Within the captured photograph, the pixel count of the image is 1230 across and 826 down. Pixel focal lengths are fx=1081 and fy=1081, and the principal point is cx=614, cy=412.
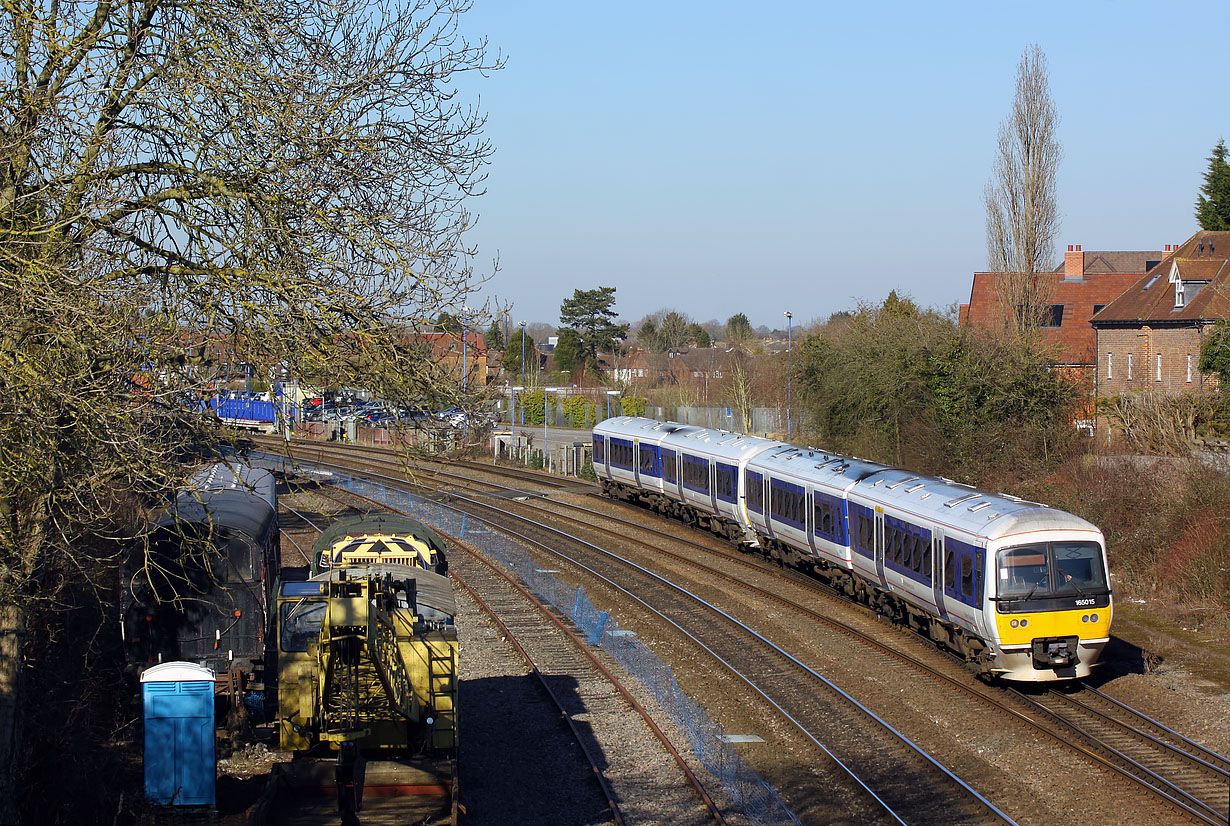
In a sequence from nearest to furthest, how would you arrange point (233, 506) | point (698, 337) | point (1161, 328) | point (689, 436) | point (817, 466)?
point (233, 506), point (817, 466), point (689, 436), point (1161, 328), point (698, 337)

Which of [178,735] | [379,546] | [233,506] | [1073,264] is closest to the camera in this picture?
[178,735]

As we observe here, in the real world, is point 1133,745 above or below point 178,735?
below

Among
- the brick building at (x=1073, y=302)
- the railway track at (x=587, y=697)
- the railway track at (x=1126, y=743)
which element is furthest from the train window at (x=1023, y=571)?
the brick building at (x=1073, y=302)

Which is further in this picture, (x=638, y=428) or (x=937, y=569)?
(x=638, y=428)

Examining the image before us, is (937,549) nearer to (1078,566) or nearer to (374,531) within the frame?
(1078,566)

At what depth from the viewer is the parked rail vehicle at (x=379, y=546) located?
14.5m

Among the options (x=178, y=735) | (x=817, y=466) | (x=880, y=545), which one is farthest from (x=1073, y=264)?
(x=178, y=735)

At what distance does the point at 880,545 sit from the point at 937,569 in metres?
2.24

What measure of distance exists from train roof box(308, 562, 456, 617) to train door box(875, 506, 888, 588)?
25.9ft

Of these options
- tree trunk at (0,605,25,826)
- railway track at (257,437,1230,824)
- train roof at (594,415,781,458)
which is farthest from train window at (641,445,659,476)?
tree trunk at (0,605,25,826)

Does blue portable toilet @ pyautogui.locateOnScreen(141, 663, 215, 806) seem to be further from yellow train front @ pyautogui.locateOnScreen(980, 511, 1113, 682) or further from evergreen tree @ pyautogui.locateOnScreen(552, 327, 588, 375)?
evergreen tree @ pyautogui.locateOnScreen(552, 327, 588, 375)

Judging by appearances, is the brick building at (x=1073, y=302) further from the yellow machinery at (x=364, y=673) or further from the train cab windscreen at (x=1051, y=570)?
the yellow machinery at (x=364, y=673)

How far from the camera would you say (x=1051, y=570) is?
14172 mm

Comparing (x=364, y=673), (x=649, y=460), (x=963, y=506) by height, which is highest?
(x=963, y=506)
